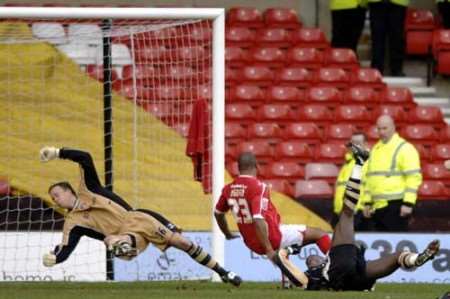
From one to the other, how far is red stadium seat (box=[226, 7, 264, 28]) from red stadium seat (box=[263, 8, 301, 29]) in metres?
0.14

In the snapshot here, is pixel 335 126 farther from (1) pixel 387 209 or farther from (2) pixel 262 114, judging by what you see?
(1) pixel 387 209

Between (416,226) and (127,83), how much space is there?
12.6ft

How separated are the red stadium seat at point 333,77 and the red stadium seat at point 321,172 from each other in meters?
1.68

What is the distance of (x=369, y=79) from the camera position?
21984mm

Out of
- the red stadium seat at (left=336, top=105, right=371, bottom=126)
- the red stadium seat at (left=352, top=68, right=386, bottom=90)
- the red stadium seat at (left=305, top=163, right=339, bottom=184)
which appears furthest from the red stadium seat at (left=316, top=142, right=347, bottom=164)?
the red stadium seat at (left=352, top=68, right=386, bottom=90)

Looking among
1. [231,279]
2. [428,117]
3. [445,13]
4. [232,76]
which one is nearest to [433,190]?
[428,117]

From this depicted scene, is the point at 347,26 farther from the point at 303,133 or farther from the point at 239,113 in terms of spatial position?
the point at 239,113

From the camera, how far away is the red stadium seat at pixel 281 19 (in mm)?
22531

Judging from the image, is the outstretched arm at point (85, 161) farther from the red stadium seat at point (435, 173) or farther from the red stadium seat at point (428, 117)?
the red stadium seat at point (428, 117)

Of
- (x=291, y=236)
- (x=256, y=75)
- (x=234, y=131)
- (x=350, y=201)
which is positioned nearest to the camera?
(x=350, y=201)

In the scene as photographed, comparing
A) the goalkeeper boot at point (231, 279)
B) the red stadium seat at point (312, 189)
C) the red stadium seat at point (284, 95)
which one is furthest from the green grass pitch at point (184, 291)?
the red stadium seat at point (284, 95)

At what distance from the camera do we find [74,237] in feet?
48.8

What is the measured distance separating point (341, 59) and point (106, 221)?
7890mm

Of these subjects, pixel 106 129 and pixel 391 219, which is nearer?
pixel 106 129
